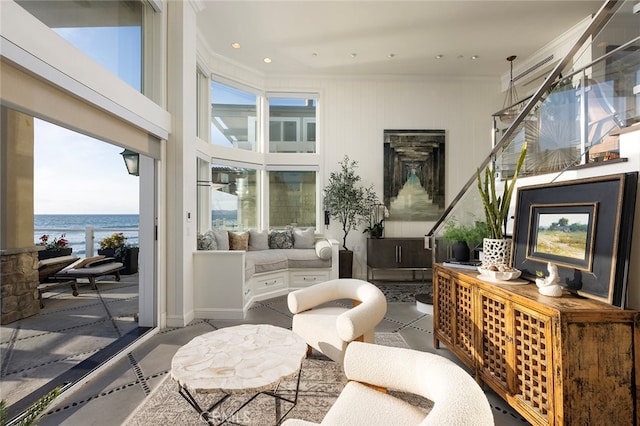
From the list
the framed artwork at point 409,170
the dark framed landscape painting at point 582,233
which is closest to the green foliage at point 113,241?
the framed artwork at point 409,170

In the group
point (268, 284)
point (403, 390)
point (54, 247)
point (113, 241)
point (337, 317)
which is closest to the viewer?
point (403, 390)

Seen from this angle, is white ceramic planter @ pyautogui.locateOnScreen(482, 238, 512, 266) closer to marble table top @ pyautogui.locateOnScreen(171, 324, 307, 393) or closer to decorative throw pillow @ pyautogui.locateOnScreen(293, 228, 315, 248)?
marble table top @ pyautogui.locateOnScreen(171, 324, 307, 393)

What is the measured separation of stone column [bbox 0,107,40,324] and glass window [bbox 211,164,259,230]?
2301 millimetres

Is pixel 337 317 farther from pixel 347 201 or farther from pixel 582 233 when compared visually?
pixel 347 201

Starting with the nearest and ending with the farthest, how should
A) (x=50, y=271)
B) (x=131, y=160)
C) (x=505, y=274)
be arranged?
(x=505, y=274)
(x=131, y=160)
(x=50, y=271)

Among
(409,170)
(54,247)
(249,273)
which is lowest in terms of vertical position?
(249,273)

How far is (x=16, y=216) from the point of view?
114 inches

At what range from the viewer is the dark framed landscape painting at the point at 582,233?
1.27 meters

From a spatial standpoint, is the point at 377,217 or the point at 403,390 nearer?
the point at 403,390

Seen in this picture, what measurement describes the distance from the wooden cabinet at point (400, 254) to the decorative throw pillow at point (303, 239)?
3.72 ft

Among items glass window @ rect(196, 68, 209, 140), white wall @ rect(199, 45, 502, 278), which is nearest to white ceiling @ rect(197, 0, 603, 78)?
white wall @ rect(199, 45, 502, 278)

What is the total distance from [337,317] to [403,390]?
105 cm

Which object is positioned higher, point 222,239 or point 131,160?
point 131,160

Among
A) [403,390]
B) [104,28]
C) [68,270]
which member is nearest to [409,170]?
[104,28]
